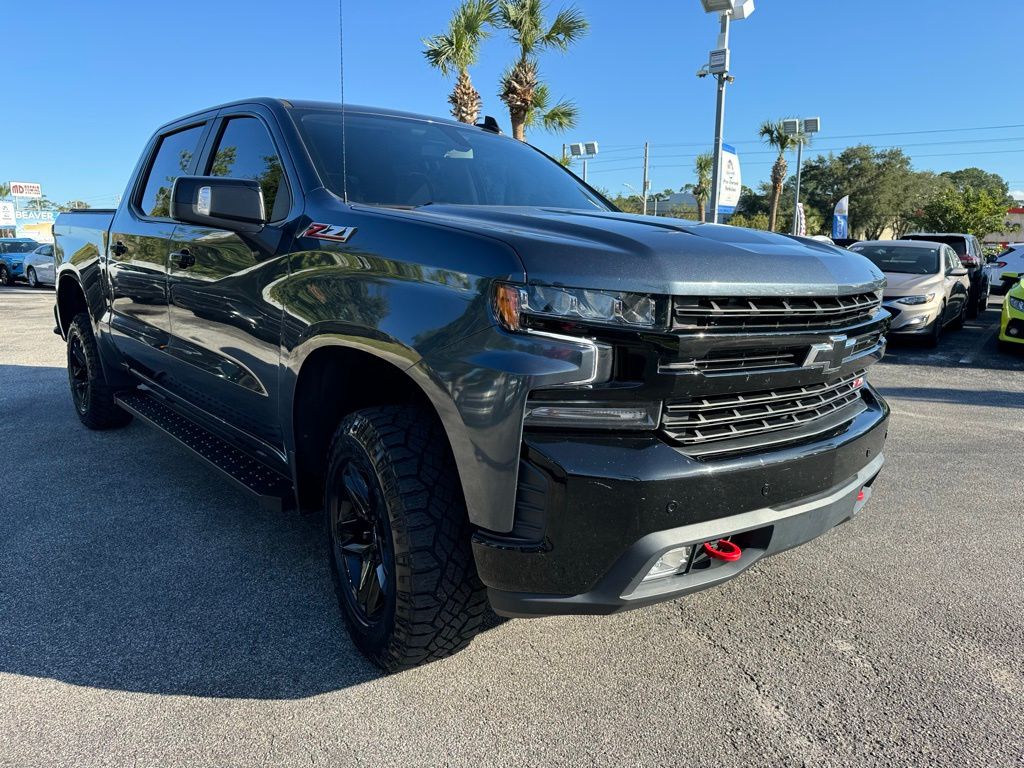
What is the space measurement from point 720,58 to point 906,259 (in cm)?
405

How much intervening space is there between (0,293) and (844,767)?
23.8 metres

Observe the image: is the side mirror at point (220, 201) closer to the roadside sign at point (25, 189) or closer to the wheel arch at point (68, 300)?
the wheel arch at point (68, 300)

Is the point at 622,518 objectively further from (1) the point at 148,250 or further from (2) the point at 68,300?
(2) the point at 68,300

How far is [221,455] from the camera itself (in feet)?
10.7

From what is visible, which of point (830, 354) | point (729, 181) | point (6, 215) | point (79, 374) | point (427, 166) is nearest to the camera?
point (830, 354)

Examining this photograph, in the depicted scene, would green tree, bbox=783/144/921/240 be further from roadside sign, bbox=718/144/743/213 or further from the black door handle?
the black door handle

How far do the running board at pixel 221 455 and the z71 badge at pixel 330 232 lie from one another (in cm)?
97

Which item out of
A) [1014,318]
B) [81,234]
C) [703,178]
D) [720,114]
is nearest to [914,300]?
[1014,318]

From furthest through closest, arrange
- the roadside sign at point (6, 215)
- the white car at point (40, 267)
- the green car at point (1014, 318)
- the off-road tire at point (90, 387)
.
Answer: the roadside sign at point (6, 215) < the white car at point (40, 267) < the green car at point (1014, 318) < the off-road tire at point (90, 387)

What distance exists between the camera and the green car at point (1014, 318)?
28.9 ft

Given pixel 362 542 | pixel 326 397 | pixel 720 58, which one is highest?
pixel 720 58

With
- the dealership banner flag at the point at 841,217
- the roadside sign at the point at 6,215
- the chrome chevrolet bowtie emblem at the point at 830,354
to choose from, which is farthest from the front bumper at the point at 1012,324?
the roadside sign at the point at 6,215

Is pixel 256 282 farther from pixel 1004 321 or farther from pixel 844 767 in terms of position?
pixel 1004 321

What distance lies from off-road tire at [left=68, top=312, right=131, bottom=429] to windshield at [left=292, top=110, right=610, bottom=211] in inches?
109
